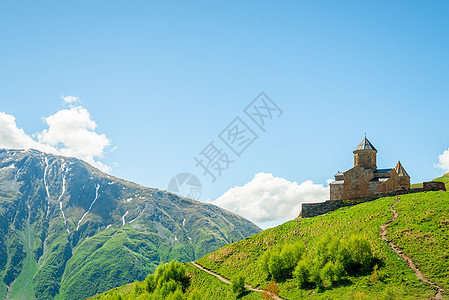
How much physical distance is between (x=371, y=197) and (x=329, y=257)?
70.1 ft

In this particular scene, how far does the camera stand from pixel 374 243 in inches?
1618

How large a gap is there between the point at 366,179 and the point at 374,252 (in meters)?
27.6

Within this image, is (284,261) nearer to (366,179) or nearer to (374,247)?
(374,247)

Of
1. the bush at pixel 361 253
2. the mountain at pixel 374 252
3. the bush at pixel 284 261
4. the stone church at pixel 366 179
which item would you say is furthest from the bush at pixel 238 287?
the stone church at pixel 366 179

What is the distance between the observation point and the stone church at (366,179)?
2496 inches

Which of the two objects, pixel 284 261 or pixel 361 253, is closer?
pixel 361 253

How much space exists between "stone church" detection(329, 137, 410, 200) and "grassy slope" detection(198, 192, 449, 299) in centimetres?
932

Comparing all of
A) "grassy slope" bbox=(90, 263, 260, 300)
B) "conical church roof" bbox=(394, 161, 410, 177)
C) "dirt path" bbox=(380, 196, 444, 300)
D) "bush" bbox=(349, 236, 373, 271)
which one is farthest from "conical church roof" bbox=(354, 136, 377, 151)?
"grassy slope" bbox=(90, 263, 260, 300)

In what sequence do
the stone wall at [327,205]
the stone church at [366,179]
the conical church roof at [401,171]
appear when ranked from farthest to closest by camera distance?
the conical church roof at [401,171]
the stone church at [366,179]
the stone wall at [327,205]

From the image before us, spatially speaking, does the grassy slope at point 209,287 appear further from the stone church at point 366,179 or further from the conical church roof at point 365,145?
the conical church roof at point 365,145

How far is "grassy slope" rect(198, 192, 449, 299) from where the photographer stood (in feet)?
114

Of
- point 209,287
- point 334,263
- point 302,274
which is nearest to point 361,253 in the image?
point 334,263

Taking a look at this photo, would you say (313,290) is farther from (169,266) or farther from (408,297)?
(169,266)

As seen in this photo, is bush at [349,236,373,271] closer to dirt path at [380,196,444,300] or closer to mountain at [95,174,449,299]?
mountain at [95,174,449,299]
